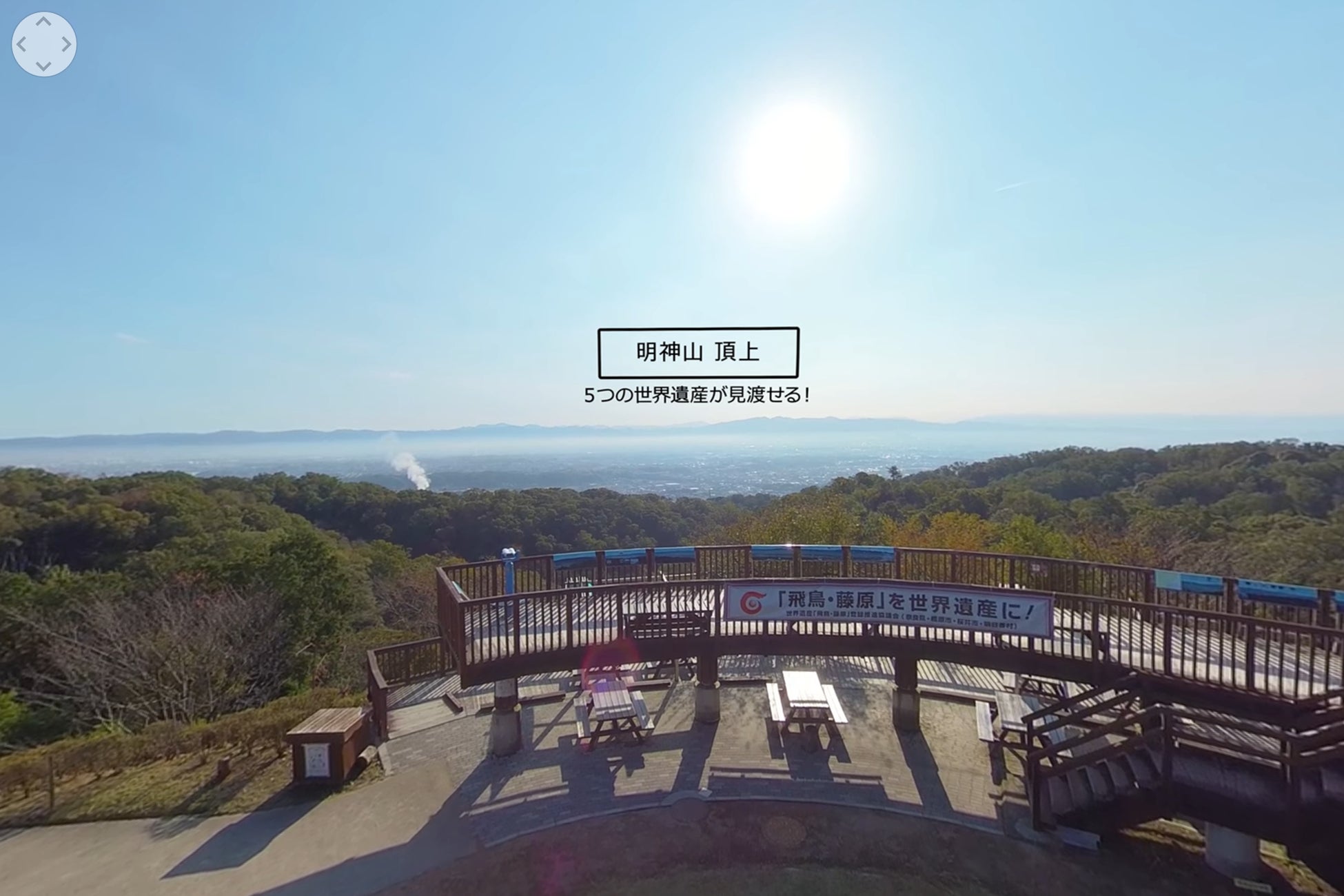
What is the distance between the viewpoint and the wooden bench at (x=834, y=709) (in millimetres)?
9406

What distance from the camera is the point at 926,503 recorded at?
4088 cm

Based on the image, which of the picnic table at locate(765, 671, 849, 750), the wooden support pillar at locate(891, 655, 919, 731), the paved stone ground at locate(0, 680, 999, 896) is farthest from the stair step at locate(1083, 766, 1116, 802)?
the picnic table at locate(765, 671, 849, 750)

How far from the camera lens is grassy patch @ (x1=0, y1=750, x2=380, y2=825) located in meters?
8.45

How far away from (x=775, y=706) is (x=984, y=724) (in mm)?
3458

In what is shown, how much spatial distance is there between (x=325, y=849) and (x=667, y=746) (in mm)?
5066

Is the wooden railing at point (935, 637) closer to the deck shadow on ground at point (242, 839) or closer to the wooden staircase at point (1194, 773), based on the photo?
the wooden staircase at point (1194, 773)

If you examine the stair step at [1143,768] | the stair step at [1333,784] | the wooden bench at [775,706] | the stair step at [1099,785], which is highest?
the stair step at [1333,784]

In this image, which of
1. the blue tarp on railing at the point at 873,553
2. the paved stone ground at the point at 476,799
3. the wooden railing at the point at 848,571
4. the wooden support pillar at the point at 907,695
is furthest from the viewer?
the blue tarp on railing at the point at 873,553

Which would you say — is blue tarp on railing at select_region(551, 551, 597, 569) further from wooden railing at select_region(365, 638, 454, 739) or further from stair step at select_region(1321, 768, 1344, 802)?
stair step at select_region(1321, 768, 1344, 802)

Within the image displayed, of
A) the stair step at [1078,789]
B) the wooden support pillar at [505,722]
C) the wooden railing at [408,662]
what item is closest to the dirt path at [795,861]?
the stair step at [1078,789]

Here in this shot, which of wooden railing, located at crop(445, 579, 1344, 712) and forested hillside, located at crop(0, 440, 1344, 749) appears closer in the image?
wooden railing, located at crop(445, 579, 1344, 712)

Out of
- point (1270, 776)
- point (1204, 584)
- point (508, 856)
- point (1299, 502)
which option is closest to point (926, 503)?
point (1299, 502)

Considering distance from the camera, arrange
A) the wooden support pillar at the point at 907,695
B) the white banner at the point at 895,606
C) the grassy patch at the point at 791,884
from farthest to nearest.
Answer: the wooden support pillar at the point at 907,695, the white banner at the point at 895,606, the grassy patch at the point at 791,884

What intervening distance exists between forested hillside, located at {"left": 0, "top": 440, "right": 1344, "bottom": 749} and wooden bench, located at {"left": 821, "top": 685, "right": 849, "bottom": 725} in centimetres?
1076
